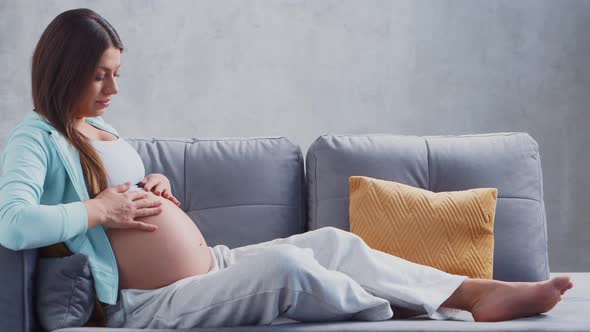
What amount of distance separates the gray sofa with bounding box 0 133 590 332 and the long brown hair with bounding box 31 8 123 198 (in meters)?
0.44

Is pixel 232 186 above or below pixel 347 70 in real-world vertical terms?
below

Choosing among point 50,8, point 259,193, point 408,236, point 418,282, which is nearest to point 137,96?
point 50,8

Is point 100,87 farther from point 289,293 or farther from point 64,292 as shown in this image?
point 289,293

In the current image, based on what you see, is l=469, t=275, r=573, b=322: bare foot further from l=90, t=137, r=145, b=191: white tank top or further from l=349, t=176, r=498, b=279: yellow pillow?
l=90, t=137, r=145, b=191: white tank top

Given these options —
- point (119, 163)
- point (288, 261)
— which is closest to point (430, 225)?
point (288, 261)

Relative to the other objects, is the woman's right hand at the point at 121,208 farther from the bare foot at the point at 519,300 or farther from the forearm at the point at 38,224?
the bare foot at the point at 519,300

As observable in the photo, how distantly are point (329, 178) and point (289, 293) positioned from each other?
0.76m

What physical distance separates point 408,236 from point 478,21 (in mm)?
1234

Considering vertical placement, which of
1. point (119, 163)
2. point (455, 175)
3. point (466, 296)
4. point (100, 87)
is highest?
point (100, 87)

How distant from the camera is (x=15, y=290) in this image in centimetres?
156

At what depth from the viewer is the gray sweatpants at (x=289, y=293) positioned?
1494 mm

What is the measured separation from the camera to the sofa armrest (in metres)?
1.55

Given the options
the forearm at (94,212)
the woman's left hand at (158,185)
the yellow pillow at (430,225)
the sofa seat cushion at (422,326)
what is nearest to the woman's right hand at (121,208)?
the forearm at (94,212)

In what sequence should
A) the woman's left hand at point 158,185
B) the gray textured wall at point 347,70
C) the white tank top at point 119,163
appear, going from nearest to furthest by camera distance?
the white tank top at point 119,163 → the woman's left hand at point 158,185 → the gray textured wall at point 347,70
